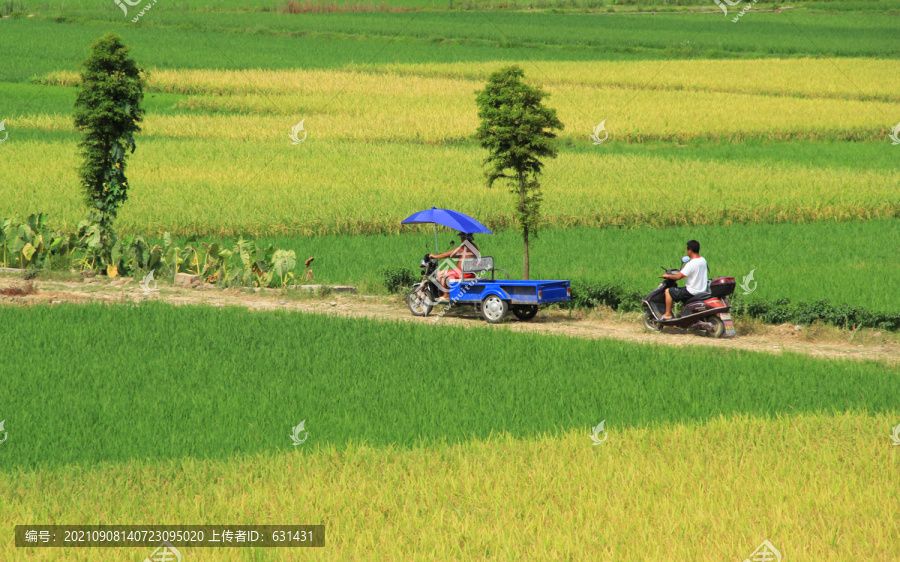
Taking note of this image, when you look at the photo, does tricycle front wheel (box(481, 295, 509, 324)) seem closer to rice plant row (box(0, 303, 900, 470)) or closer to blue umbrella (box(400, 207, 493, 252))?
rice plant row (box(0, 303, 900, 470))

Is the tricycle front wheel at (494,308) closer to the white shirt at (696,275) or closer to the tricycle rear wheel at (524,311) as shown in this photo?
the tricycle rear wheel at (524,311)

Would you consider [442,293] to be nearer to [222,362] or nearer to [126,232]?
[222,362]

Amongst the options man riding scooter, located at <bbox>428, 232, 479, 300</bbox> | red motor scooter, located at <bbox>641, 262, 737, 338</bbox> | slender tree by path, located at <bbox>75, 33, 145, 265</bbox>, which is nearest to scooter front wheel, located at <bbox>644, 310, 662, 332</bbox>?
red motor scooter, located at <bbox>641, 262, 737, 338</bbox>

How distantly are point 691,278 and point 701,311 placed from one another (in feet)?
1.50

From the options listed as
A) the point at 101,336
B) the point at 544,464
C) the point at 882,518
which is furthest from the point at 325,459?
the point at 101,336

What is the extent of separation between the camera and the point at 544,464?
297 inches

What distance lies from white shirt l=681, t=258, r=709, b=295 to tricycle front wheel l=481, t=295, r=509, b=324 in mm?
2578

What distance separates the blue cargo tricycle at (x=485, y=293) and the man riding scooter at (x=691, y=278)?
4.80 feet

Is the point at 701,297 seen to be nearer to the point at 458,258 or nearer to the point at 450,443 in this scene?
the point at 458,258

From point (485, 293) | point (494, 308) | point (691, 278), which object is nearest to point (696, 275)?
point (691, 278)

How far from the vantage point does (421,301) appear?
1424 cm

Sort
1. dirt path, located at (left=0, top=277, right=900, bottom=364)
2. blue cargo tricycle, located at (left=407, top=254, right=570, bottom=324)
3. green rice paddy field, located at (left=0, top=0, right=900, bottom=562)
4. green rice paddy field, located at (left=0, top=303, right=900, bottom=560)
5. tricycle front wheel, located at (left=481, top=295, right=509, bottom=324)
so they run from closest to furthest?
green rice paddy field, located at (left=0, top=303, right=900, bottom=560) < green rice paddy field, located at (left=0, top=0, right=900, bottom=562) < dirt path, located at (left=0, top=277, right=900, bottom=364) < blue cargo tricycle, located at (left=407, top=254, right=570, bottom=324) < tricycle front wheel, located at (left=481, top=295, right=509, bottom=324)

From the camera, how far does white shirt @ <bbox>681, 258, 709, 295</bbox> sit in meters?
12.5

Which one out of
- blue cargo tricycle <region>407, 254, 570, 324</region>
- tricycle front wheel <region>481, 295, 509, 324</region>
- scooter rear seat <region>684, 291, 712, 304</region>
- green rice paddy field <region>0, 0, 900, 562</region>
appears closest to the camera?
green rice paddy field <region>0, 0, 900, 562</region>
